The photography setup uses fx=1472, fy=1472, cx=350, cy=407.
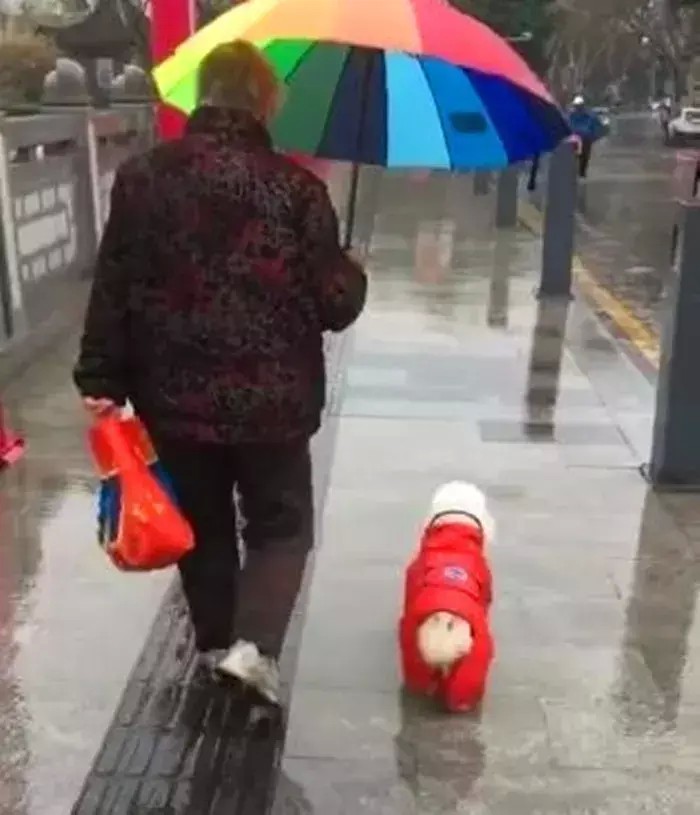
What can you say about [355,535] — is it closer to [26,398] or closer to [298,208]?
[298,208]

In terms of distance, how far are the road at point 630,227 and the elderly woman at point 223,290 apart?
813 cm

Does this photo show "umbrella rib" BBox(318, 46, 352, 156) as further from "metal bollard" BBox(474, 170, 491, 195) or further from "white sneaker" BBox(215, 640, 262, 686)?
"metal bollard" BBox(474, 170, 491, 195)

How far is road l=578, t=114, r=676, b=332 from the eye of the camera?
14.1 m

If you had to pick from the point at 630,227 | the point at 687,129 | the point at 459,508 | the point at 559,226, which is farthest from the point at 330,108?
the point at 687,129

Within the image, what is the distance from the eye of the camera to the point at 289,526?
160 inches

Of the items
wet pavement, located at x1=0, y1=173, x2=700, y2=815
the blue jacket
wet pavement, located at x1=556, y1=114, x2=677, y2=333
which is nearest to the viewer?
wet pavement, located at x1=0, y1=173, x2=700, y2=815

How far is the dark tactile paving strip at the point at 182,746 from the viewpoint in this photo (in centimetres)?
373

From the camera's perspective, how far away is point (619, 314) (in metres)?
12.0

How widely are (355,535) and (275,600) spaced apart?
183 cm

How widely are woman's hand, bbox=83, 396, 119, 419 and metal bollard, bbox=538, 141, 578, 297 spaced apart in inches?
339

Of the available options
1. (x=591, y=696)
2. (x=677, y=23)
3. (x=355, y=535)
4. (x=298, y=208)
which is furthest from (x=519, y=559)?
(x=677, y=23)

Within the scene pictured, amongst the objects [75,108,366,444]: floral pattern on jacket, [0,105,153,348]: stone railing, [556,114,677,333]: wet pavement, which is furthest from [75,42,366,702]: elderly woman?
[0,105,153,348]: stone railing

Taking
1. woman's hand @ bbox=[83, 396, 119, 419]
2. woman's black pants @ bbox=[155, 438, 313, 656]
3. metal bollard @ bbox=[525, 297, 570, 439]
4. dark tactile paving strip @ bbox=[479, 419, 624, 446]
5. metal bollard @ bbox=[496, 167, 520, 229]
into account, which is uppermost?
woman's hand @ bbox=[83, 396, 119, 419]

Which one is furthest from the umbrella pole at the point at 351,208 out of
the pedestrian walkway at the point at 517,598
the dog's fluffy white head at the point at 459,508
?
the pedestrian walkway at the point at 517,598
